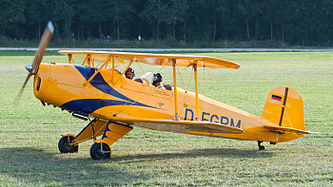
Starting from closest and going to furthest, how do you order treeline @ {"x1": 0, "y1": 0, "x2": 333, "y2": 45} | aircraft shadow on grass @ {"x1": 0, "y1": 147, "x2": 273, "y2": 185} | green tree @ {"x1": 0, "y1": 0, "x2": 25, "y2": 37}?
1. aircraft shadow on grass @ {"x1": 0, "y1": 147, "x2": 273, "y2": 185}
2. green tree @ {"x1": 0, "y1": 0, "x2": 25, "y2": 37}
3. treeline @ {"x1": 0, "y1": 0, "x2": 333, "y2": 45}

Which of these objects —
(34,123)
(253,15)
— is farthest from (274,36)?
(34,123)

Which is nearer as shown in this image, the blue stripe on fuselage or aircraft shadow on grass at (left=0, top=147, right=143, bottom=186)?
aircraft shadow on grass at (left=0, top=147, right=143, bottom=186)

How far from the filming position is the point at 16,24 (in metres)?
67.7

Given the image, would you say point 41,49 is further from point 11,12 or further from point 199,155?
point 11,12

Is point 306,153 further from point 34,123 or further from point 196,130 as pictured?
point 34,123

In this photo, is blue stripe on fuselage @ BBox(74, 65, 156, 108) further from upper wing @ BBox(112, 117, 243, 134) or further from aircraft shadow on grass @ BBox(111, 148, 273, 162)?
aircraft shadow on grass @ BBox(111, 148, 273, 162)

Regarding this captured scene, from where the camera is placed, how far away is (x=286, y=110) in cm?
1062

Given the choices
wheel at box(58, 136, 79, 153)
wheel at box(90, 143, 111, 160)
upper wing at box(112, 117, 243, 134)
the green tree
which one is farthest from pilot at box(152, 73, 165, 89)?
the green tree

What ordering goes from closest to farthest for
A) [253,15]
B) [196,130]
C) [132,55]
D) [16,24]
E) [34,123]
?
[132,55]
[196,130]
[34,123]
[16,24]
[253,15]

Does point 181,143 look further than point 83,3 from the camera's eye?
No

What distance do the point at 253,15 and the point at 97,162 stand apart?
6768 cm

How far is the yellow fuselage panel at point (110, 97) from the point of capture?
8.94 metres

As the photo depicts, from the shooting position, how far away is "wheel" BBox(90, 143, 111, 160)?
9.20 meters

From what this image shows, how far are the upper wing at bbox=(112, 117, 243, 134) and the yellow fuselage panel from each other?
0.04 metres
